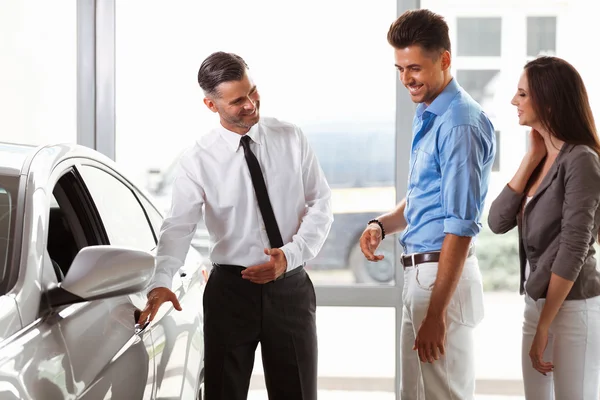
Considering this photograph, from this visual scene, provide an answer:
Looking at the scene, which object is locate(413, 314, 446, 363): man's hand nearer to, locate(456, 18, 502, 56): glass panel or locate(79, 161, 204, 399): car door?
locate(79, 161, 204, 399): car door

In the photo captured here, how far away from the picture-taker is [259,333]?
2234 mm

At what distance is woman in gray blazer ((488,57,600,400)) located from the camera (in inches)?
81.7

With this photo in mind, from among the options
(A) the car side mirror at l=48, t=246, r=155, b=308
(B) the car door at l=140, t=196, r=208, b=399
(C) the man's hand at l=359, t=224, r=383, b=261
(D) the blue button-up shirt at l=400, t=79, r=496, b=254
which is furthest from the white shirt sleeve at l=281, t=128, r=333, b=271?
(A) the car side mirror at l=48, t=246, r=155, b=308

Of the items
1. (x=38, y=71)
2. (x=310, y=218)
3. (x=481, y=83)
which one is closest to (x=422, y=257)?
(x=310, y=218)

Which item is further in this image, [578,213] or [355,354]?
[355,354]

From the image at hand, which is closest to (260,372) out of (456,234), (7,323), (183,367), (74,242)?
(183,367)

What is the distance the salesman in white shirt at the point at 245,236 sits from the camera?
222cm

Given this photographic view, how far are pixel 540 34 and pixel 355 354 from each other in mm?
2056

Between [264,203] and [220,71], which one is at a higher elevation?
[220,71]

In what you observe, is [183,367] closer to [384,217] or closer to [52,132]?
[384,217]

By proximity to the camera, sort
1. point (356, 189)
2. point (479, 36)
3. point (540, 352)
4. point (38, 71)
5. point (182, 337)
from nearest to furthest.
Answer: point (540, 352) < point (182, 337) < point (479, 36) < point (356, 189) < point (38, 71)

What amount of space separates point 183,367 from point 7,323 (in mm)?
956

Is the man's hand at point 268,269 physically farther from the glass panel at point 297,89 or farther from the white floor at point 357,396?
the white floor at point 357,396

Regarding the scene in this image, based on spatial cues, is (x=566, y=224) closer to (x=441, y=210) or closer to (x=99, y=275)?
(x=441, y=210)
